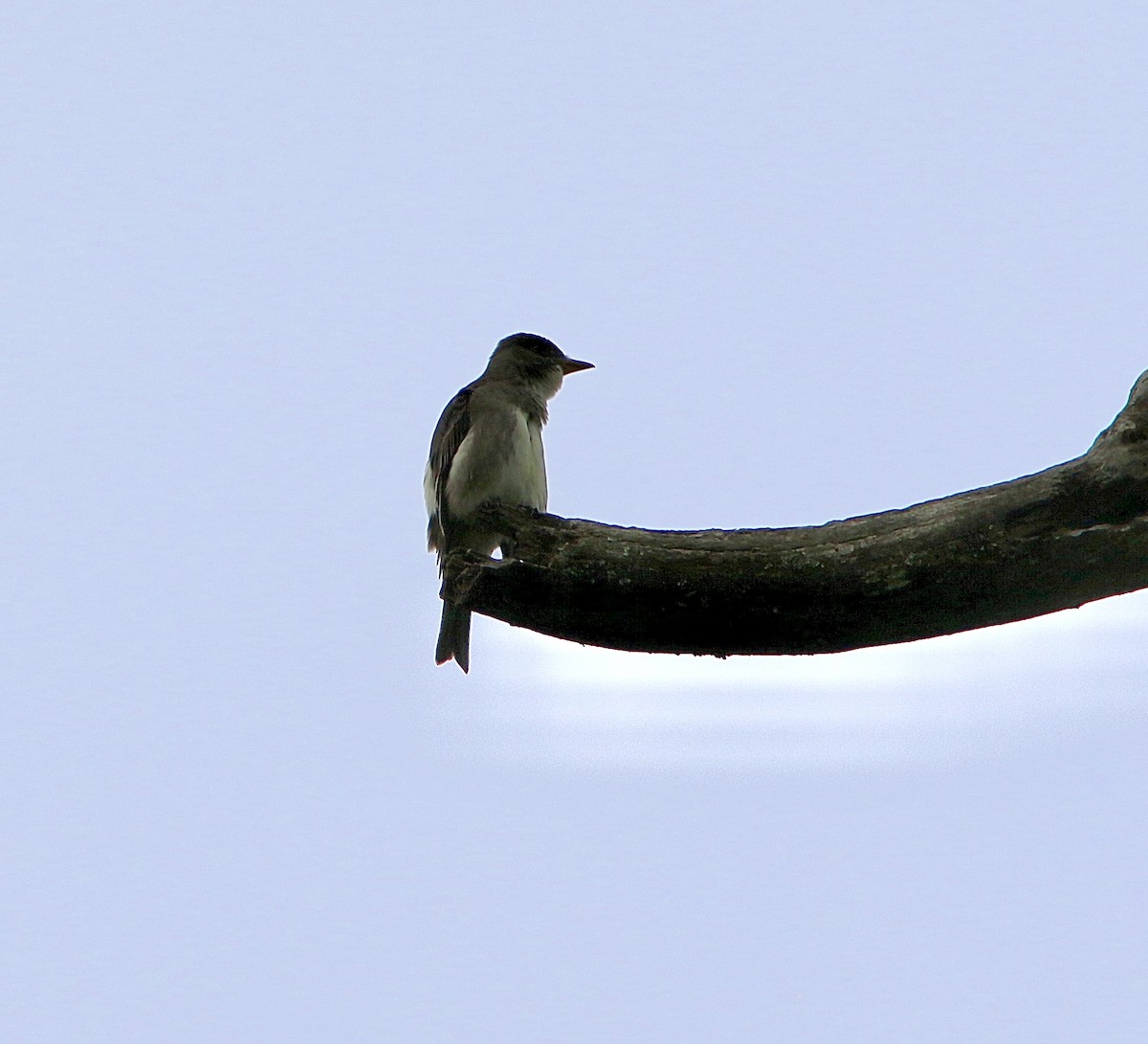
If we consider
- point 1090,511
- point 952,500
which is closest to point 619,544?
point 952,500

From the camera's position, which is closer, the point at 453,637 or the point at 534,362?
the point at 453,637

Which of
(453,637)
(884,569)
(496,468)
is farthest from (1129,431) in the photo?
(453,637)

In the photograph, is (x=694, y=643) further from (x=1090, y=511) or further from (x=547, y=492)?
(x=547, y=492)

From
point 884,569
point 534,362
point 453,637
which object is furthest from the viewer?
point 534,362

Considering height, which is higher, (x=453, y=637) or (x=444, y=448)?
(x=444, y=448)

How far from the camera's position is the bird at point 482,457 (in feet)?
19.6

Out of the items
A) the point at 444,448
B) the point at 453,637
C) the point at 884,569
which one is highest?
the point at 444,448

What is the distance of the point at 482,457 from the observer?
6105 mm

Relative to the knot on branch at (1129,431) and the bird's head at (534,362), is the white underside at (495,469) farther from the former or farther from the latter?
the knot on branch at (1129,431)

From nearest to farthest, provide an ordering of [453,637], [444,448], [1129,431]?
[1129,431]
[453,637]
[444,448]

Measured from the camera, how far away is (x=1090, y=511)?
3951mm

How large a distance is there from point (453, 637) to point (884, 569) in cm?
260

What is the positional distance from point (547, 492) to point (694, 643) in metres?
2.54

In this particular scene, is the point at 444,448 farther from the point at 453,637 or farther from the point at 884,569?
the point at 884,569
